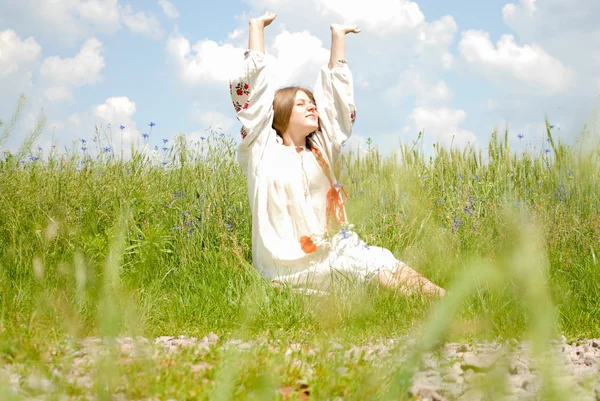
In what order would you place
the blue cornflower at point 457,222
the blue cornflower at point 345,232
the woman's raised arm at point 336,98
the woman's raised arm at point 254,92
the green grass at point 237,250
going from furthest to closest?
the blue cornflower at point 457,222 → the woman's raised arm at point 336,98 → the woman's raised arm at point 254,92 → the blue cornflower at point 345,232 → the green grass at point 237,250

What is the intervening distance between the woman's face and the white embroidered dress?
0.07 meters

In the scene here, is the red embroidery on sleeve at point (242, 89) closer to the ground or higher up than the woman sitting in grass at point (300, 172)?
higher up

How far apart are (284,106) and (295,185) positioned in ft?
1.79

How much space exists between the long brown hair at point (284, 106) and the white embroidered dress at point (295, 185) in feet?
0.18

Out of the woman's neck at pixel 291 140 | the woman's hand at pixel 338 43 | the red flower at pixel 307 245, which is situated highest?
the woman's hand at pixel 338 43

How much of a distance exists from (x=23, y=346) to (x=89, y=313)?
0.76m

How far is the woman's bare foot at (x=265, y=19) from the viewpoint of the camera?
3.73 metres

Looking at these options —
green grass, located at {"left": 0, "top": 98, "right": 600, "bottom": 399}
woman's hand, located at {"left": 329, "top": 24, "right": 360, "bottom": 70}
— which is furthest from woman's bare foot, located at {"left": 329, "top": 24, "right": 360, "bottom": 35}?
green grass, located at {"left": 0, "top": 98, "right": 600, "bottom": 399}

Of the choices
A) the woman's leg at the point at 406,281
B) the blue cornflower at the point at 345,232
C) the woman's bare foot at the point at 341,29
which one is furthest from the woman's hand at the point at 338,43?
the woman's leg at the point at 406,281

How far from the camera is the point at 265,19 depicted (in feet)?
12.3

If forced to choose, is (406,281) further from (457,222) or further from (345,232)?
(457,222)

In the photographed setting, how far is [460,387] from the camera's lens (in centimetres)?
181

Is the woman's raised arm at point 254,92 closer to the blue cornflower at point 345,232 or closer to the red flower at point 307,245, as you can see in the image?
the red flower at point 307,245

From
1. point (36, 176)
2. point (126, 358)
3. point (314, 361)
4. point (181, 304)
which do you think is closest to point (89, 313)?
point (181, 304)
